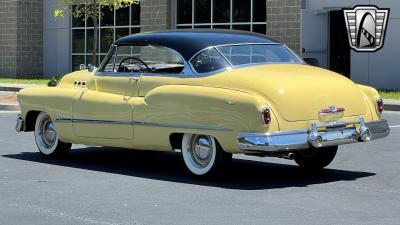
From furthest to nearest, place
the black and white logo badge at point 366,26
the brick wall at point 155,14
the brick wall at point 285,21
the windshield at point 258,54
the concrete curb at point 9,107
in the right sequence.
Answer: the brick wall at point 155,14 → the brick wall at point 285,21 → the black and white logo badge at point 366,26 → the concrete curb at point 9,107 → the windshield at point 258,54

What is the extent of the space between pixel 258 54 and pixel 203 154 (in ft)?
4.57

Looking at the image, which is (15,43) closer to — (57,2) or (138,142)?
(57,2)

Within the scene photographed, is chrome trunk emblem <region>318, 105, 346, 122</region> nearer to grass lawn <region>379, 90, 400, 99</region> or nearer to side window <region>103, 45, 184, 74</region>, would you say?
side window <region>103, 45, 184, 74</region>

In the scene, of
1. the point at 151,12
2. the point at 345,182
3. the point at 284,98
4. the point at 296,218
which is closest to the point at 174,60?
the point at 284,98

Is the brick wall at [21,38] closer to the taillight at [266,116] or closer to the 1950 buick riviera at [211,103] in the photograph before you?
the 1950 buick riviera at [211,103]

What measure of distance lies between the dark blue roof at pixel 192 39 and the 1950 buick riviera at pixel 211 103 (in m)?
0.01

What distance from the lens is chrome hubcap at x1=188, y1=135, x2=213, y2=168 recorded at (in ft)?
28.6

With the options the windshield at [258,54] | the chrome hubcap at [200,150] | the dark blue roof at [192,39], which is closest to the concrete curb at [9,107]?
the dark blue roof at [192,39]

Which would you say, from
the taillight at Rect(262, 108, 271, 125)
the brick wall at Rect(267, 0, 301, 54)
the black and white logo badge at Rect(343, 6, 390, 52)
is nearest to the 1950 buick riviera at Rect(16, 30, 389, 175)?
the taillight at Rect(262, 108, 271, 125)

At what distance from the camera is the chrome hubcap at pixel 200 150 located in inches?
344

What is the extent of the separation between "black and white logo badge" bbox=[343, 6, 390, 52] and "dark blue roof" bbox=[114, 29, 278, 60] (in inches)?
760

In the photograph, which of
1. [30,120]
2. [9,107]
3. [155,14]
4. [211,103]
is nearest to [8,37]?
[155,14]

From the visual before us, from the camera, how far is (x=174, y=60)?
30.6ft

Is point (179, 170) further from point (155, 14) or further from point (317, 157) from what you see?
point (155, 14)
